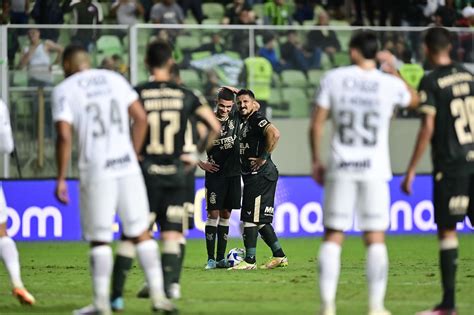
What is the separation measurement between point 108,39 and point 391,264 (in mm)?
8562

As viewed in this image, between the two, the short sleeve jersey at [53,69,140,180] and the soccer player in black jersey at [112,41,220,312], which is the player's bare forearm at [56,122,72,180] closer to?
the short sleeve jersey at [53,69,140,180]

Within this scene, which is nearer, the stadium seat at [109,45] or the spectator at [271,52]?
the stadium seat at [109,45]

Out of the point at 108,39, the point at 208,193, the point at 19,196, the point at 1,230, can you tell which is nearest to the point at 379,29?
the point at 108,39

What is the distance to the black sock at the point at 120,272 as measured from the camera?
36.9ft

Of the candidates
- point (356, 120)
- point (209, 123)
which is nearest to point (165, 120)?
point (209, 123)

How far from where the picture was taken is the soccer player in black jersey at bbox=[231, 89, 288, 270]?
16531 mm

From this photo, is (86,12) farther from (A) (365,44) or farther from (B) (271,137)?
(A) (365,44)

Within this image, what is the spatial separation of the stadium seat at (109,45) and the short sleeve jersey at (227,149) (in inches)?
293

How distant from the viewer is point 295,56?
2469cm

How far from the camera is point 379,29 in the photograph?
2483cm

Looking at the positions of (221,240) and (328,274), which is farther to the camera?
(221,240)

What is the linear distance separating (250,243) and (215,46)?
327 inches

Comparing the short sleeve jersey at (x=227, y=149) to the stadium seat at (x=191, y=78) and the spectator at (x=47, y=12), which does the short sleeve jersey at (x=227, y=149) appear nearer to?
the stadium seat at (x=191, y=78)

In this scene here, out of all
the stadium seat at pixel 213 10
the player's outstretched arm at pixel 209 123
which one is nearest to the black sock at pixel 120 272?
the player's outstretched arm at pixel 209 123
